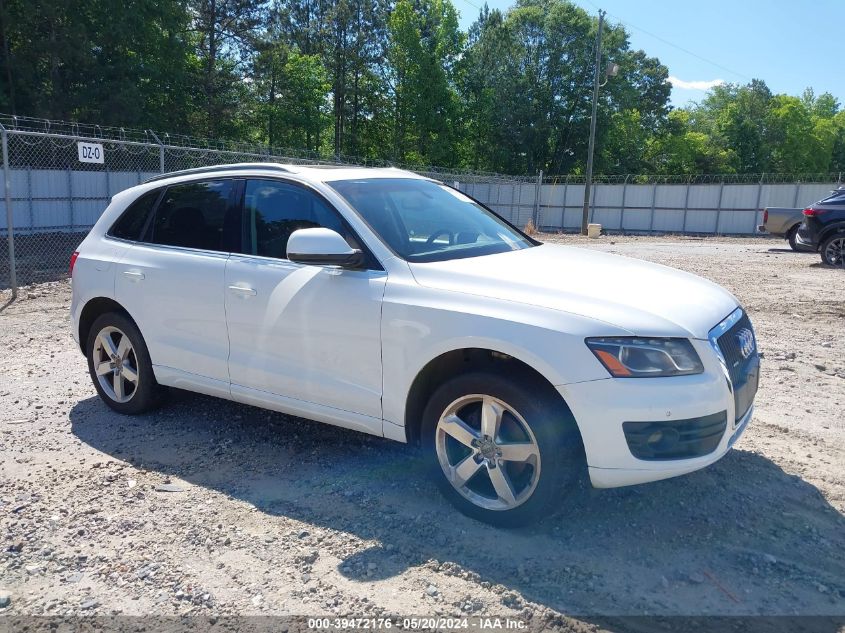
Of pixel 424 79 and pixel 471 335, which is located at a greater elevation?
pixel 424 79

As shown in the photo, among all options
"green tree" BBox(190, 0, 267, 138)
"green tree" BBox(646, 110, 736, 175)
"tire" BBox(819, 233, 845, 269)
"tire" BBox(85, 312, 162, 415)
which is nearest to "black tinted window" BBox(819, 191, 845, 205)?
"tire" BBox(819, 233, 845, 269)

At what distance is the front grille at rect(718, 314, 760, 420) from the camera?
340 cm

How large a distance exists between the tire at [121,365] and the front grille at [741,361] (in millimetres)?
3774

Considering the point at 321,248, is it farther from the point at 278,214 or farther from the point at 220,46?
the point at 220,46

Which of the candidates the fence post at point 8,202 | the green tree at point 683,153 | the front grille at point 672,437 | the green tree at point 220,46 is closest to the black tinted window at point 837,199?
the front grille at point 672,437

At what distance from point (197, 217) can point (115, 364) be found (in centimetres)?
132

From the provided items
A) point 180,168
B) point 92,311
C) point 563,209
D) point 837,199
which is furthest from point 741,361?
point 563,209

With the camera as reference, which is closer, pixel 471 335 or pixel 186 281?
pixel 471 335

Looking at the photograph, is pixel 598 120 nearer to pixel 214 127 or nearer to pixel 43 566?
pixel 214 127

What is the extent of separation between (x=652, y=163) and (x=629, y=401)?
216 feet

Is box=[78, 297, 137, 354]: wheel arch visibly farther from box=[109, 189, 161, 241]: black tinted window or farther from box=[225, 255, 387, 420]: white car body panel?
Answer: box=[225, 255, 387, 420]: white car body panel

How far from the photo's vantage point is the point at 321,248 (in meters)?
3.72

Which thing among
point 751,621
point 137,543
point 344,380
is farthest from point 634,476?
point 137,543

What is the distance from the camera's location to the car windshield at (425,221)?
3996 mm
